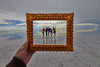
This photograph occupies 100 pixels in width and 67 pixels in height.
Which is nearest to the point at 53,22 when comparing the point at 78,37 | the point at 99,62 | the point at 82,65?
the point at 82,65

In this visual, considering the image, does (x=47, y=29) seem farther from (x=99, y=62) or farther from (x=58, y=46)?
(x=99, y=62)

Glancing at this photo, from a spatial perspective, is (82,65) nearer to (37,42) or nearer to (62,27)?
(62,27)

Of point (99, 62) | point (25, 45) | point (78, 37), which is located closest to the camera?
point (25, 45)

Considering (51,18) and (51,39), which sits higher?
(51,18)

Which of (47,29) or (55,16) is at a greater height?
(55,16)

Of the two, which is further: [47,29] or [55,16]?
[47,29]

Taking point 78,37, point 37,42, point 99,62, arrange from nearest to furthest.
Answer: point 37,42
point 99,62
point 78,37

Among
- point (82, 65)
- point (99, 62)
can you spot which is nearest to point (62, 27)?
point (82, 65)

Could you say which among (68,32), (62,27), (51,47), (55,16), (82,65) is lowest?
(82,65)

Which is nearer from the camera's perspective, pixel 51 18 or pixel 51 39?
pixel 51 18
